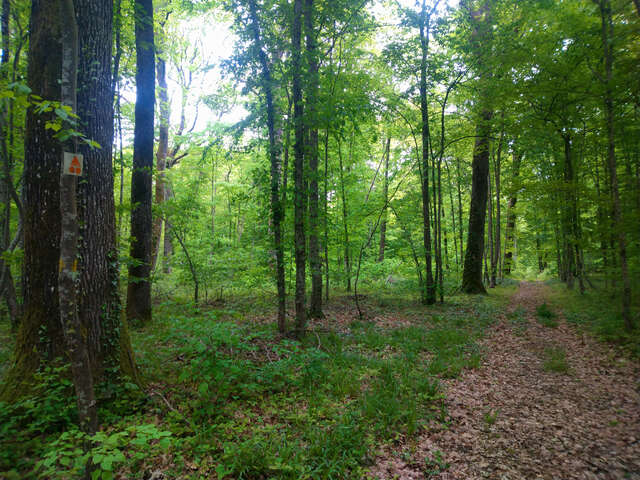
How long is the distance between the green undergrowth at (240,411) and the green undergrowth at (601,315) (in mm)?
2921

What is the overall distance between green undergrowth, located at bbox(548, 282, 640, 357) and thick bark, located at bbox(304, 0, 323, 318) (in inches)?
272

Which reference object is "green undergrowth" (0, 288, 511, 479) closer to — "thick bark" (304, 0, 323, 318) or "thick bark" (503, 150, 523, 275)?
"thick bark" (304, 0, 323, 318)

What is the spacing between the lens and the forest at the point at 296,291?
3.13m

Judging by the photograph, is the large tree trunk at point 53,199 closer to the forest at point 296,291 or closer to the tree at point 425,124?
the forest at point 296,291

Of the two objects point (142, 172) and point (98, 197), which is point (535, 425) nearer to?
point (98, 197)

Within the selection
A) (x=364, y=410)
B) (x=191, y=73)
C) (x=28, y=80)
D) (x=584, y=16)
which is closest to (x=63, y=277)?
(x=28, y=80)

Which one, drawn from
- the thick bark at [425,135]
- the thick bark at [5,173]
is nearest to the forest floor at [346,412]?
the thick bark at [5,173]

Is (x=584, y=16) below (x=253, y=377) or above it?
above

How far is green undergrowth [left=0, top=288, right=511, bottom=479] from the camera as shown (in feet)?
9.43

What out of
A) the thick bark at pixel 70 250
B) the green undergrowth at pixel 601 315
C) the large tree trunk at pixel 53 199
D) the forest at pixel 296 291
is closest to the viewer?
the thick bark at pixel 70 250

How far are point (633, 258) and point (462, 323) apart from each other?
5270 millimetres

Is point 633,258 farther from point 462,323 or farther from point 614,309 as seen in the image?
point 462,323

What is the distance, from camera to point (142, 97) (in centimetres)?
713

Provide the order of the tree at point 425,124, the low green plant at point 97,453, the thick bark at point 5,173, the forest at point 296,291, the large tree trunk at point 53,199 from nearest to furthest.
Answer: the low green plant at point 97,453 < the forest at point 296,291 < the large tree trunk at point 53,199 < the thick bark at point 5,173 < the tree at point 425,124
